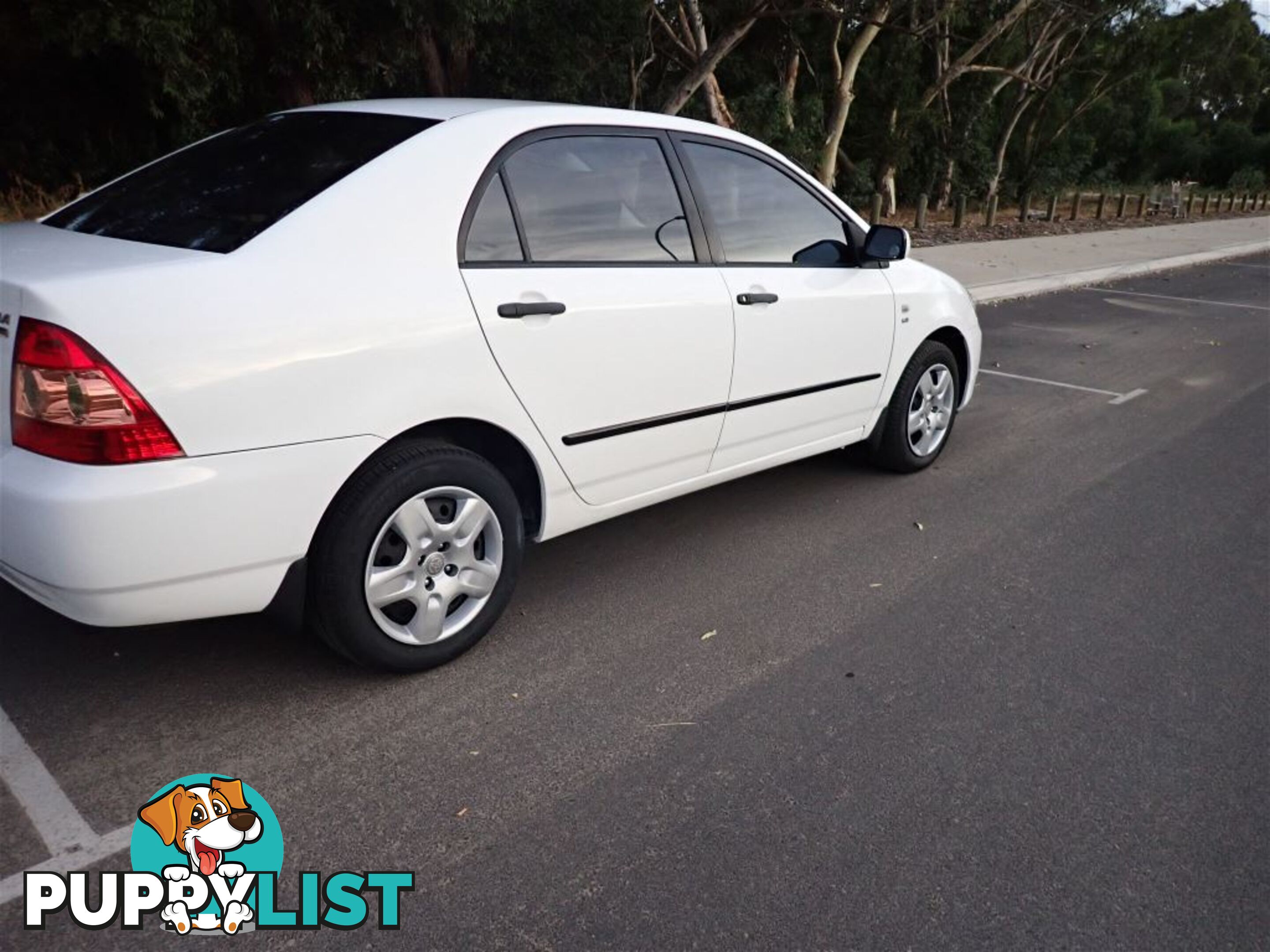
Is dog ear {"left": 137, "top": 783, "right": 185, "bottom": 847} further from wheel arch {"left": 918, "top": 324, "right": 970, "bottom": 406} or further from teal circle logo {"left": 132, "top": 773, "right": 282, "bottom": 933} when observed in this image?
wheel arch {"left": 918, "top": 324, "right": 970, "bottom": 406}

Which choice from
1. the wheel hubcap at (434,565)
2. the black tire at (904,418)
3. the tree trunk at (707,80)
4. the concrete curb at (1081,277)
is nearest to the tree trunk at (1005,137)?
the concrete curb at (1081,277)

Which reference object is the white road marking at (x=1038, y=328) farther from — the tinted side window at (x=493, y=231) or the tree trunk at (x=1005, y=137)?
the tree trunk at (x=1005, y=137)

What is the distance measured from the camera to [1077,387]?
7891 mm

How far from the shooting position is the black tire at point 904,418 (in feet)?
17.2

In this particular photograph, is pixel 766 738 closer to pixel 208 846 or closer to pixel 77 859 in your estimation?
pixel 208 846

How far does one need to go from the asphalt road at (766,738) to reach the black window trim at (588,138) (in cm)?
122

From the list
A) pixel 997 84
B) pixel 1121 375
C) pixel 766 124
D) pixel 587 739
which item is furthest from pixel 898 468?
pixel 997 84

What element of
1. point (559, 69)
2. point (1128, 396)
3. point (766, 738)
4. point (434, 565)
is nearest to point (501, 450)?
point (434, 565)

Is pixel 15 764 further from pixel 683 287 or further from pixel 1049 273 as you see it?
pixel 1049 273

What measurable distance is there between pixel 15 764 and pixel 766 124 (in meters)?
19.9

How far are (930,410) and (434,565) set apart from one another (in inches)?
123

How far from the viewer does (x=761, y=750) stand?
304 centimetres

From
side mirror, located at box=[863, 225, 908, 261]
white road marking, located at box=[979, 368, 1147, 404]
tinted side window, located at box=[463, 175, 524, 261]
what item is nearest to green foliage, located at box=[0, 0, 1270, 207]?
white road marking, located at box=[979, 368, 1147, 404]

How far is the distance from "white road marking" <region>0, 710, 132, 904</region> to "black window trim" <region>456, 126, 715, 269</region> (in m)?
1.78
